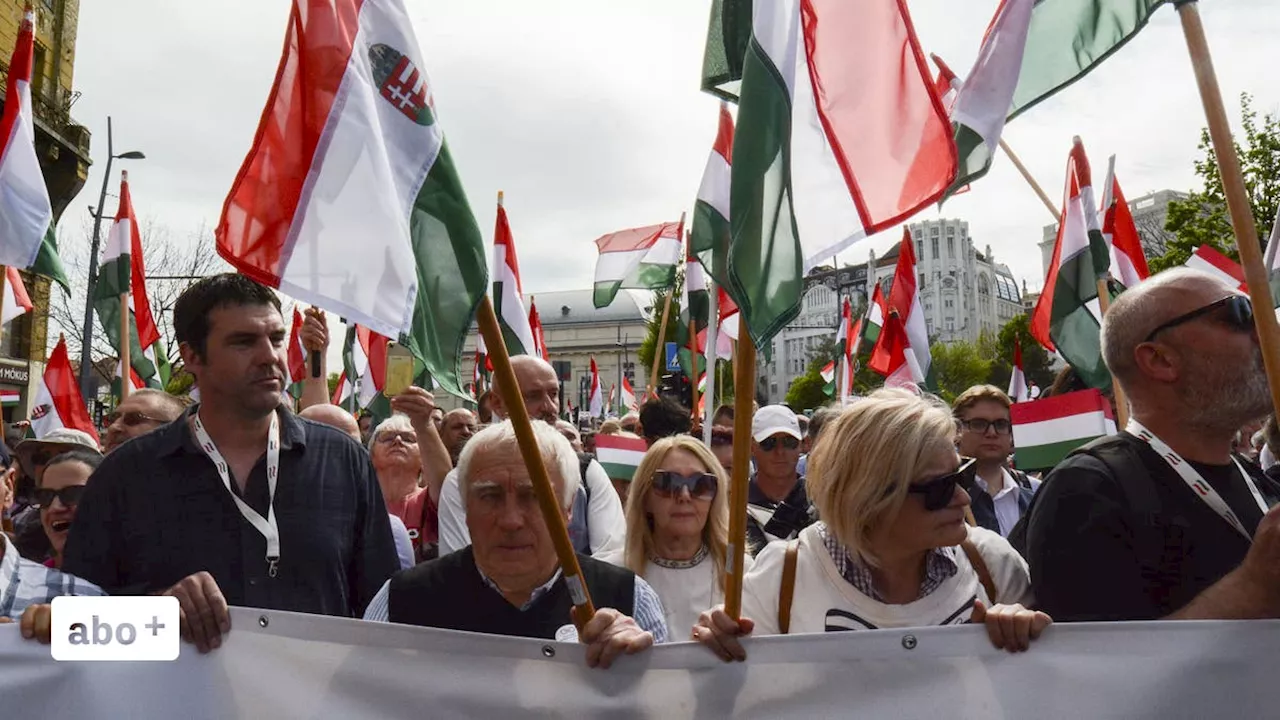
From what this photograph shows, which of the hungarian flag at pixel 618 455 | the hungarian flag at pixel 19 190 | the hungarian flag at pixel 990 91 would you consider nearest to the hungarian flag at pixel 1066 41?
the hungarian flag at pixel 990 91

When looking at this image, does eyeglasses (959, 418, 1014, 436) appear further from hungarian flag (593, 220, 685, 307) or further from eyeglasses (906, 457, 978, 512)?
hungarian flag (593, 220, 685, 307)

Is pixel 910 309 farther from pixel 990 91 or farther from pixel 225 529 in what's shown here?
pixel 225 529

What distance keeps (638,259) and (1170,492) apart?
8.59m

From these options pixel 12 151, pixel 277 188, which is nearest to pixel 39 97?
pixel 12 151

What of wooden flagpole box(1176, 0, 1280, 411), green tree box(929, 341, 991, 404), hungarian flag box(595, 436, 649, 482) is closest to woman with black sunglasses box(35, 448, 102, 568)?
hungarian flag box(595, 436, 649, 482)

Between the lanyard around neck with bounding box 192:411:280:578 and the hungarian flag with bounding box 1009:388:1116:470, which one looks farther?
the hungarian flag with bounding box 1009:388:1116:470

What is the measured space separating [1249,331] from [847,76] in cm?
113

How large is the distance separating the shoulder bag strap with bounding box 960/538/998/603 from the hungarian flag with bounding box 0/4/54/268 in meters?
4.82

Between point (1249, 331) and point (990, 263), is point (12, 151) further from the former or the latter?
point (990, 263)

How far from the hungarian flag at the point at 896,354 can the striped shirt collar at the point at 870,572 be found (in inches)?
230

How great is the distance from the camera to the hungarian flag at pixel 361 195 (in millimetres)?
2418

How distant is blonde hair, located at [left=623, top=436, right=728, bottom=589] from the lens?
3.90m

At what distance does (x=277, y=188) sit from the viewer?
2.54m

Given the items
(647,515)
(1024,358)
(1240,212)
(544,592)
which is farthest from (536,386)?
(1024,358)
